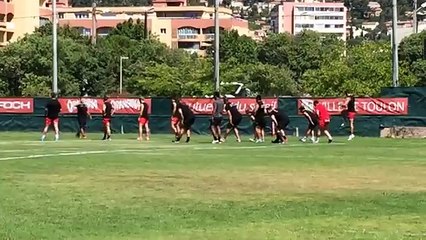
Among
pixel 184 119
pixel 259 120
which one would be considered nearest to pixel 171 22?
pixel 259 120

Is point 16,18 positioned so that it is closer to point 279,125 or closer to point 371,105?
point 371,105

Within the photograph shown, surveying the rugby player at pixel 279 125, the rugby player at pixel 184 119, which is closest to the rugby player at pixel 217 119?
the rugby player at pixel 184 119

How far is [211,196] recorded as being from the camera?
15734 mm

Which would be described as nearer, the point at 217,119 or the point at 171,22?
the point at 217,119

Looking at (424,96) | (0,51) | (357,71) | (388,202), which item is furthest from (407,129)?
(0,51)

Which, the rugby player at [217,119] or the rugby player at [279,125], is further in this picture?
the rugby player at [279,125]

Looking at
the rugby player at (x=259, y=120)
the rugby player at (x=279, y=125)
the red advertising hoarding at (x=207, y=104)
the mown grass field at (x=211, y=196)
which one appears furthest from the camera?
the red advertising hoarding at (x=207, y=104)

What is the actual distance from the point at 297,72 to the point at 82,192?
Answer: 92528mm

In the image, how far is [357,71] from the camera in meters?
82.0

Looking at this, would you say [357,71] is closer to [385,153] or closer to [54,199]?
[385,153]

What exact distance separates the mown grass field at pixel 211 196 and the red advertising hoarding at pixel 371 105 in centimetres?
1739

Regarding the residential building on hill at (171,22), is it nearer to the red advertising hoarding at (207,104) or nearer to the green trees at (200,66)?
the green trees at (200,66)

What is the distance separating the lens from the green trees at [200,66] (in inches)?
3297

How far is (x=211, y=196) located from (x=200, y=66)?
83293mm
